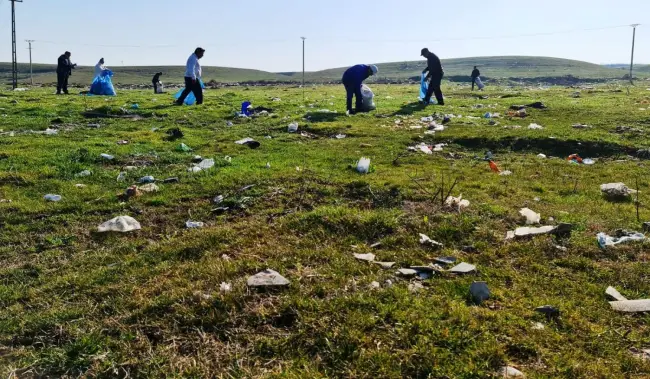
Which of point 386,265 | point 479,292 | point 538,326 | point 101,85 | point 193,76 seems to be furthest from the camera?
point 101,85

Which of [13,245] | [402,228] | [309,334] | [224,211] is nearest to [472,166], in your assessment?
[402,228]

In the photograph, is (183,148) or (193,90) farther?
(193,90)

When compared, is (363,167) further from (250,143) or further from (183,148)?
(183,148)

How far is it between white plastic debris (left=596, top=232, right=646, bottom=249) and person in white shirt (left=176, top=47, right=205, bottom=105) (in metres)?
12.8

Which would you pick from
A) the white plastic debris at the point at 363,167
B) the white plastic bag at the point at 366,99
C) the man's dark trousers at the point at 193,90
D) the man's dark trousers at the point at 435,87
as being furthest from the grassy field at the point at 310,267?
the man's dark trousers at the point at 435,87

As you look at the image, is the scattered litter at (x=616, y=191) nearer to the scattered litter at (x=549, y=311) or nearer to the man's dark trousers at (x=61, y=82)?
the scattered litter at (x=549, y=311)

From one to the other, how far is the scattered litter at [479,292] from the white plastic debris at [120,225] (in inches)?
138

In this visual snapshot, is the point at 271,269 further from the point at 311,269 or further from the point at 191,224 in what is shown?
the point at 191,224

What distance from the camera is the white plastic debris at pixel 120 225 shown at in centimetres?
506

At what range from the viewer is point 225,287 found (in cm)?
364

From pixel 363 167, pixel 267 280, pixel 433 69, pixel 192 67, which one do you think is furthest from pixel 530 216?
pixel 192 67

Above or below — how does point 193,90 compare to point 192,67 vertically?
below

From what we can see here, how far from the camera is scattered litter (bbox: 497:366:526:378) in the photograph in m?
2.67

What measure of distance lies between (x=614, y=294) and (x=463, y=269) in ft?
3.56
